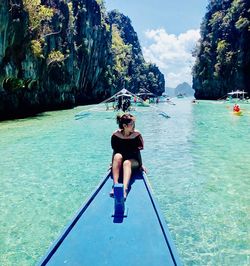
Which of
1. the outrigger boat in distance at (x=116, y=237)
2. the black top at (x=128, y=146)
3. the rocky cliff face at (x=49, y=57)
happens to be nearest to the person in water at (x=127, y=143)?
the black top at (x=128, y=146)

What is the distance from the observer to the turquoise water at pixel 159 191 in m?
5.09

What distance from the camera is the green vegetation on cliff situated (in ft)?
211

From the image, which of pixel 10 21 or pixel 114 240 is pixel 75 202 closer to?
pixel 114 240

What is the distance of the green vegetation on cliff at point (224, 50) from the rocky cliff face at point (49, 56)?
84.1 ft

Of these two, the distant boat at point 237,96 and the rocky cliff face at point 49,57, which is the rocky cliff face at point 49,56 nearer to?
the rocky cliff face at point 49,57

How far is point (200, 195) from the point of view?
758cm

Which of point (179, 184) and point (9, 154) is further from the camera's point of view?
point (9, 154)

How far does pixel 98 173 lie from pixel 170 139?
769 cm

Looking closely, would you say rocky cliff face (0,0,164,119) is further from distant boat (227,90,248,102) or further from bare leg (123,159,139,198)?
distant boat (227,90,248,102)

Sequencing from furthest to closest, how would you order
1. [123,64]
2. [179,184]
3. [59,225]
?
[123,64] < [179,184] < [59,225]

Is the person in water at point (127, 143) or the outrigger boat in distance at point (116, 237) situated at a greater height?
the person in water at point (127, 143)

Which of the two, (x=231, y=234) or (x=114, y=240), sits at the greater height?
(x=114, y=240)

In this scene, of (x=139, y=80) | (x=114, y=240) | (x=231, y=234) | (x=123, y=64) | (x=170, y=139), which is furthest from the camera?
(x=139, y=80)

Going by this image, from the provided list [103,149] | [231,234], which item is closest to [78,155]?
[103,149]
